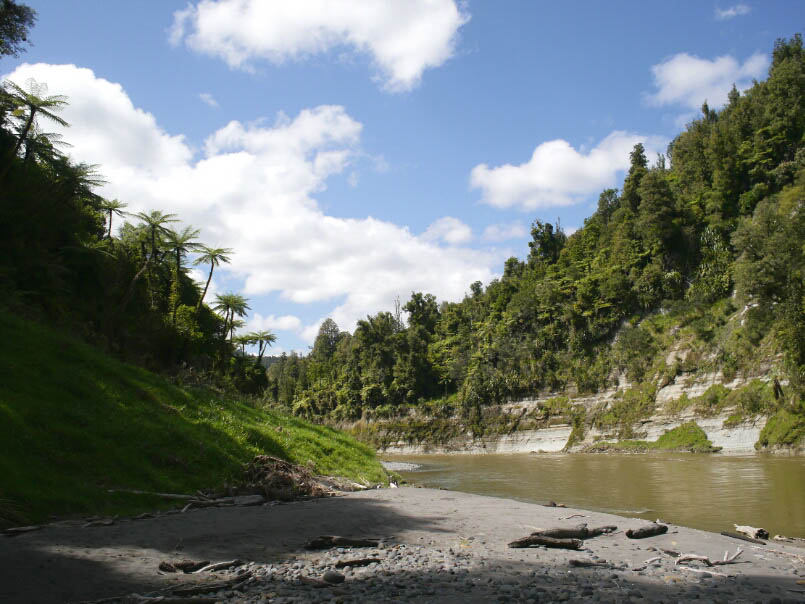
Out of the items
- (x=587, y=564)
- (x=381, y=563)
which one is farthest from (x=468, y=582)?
(x=587, y=564)

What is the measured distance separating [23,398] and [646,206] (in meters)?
75.8

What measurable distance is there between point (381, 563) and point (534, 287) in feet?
299

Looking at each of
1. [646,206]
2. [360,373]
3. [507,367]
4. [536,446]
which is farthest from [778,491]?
[360,373]

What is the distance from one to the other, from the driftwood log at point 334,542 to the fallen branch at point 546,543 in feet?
8.21

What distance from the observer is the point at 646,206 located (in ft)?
228

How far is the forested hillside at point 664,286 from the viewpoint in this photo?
41.1 meters

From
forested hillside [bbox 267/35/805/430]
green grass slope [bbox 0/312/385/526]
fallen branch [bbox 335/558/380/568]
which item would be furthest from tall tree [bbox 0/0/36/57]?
forested hillside [bbox 267/35/805/430]

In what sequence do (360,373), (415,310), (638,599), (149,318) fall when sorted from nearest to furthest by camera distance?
(638,599)
(149,318)
(360,373)
(415,310)

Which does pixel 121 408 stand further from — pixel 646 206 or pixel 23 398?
pixel 646 206

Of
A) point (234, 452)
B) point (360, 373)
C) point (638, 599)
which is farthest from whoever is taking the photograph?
point (360, 373)

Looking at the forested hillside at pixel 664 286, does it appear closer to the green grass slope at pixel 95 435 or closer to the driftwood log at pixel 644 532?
the driftwood log at pixel 644 532

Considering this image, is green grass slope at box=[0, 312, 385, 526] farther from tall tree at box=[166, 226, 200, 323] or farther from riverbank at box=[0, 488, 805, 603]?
tall tree at box=[166, 226, 200, 323]

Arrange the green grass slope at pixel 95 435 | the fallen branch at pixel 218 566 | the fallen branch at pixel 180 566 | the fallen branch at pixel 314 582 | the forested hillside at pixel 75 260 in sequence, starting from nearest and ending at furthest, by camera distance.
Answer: the fallen branch at pixel 314 582 < the fallen branch at pixel 180 566 < the fallen branch at pixel 218 566 < the green grass slope at pixel 95 435 < the forested hillside at pixel 75 260

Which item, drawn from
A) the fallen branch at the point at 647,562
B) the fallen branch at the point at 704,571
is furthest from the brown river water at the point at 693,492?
the fallen branch at the point at 704,571
